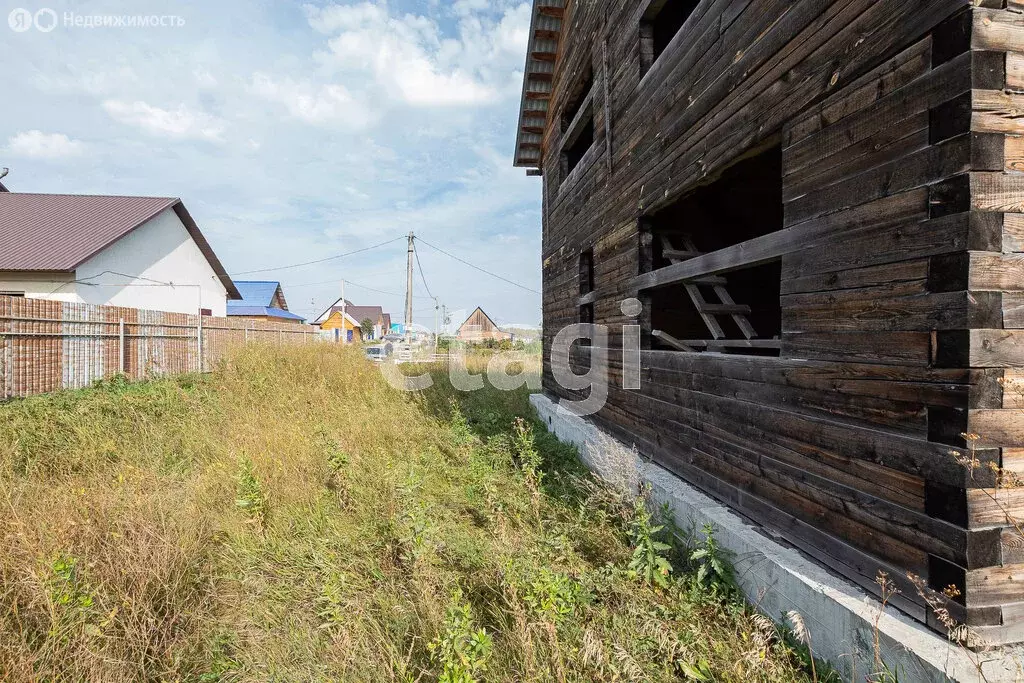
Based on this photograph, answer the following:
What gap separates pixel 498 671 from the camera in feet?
7.30

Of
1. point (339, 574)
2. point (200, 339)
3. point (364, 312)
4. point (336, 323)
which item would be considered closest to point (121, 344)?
point (200, 339)

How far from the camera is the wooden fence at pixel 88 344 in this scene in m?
8.22

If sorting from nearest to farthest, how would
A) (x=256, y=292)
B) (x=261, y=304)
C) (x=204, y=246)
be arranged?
(x=204, y=246)
(x=261, y=304)
(x=256, y=292)

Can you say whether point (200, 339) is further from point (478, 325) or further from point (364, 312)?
point (364, 312)

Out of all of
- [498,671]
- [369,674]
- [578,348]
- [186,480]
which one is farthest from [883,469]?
[186,480]

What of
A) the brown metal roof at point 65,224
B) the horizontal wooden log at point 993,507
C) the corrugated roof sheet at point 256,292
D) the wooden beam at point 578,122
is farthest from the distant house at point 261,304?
the horizontal wooden log at point 993,507

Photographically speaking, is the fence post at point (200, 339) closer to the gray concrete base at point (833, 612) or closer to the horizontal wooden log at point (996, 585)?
the gray concrete base at point (833, 612)

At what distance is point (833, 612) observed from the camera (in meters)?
2.09

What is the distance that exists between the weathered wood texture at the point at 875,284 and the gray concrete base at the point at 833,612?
0.08 metres

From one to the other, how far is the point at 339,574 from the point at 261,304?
3793 cm

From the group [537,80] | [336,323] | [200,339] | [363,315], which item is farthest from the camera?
[363,315]

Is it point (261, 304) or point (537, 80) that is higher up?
point (537, 80)

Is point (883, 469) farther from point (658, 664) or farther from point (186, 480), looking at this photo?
point (186, 480)

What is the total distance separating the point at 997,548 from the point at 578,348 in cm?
516
